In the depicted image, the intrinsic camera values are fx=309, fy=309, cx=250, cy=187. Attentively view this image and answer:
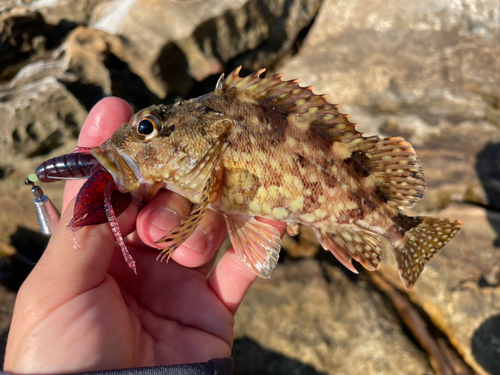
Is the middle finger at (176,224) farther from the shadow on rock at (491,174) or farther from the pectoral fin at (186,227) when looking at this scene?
the shadow on rock at (491,174)

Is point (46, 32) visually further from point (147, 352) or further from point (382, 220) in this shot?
point (382, 220)

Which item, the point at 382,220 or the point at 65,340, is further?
the point at 382,220

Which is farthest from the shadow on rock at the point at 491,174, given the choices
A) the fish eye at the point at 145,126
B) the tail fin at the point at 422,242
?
the fish eye at the point at 145,126

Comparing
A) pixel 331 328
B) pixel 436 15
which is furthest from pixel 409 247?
pixel 436 15

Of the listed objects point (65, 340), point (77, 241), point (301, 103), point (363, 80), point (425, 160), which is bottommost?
point (425, 160)

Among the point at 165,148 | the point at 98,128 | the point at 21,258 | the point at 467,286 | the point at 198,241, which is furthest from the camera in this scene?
the point at 21,258

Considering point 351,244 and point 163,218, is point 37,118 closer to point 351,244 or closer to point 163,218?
point 163,218

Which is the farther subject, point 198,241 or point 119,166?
point 198,241

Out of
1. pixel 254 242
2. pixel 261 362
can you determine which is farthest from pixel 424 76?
pixel 261 362
